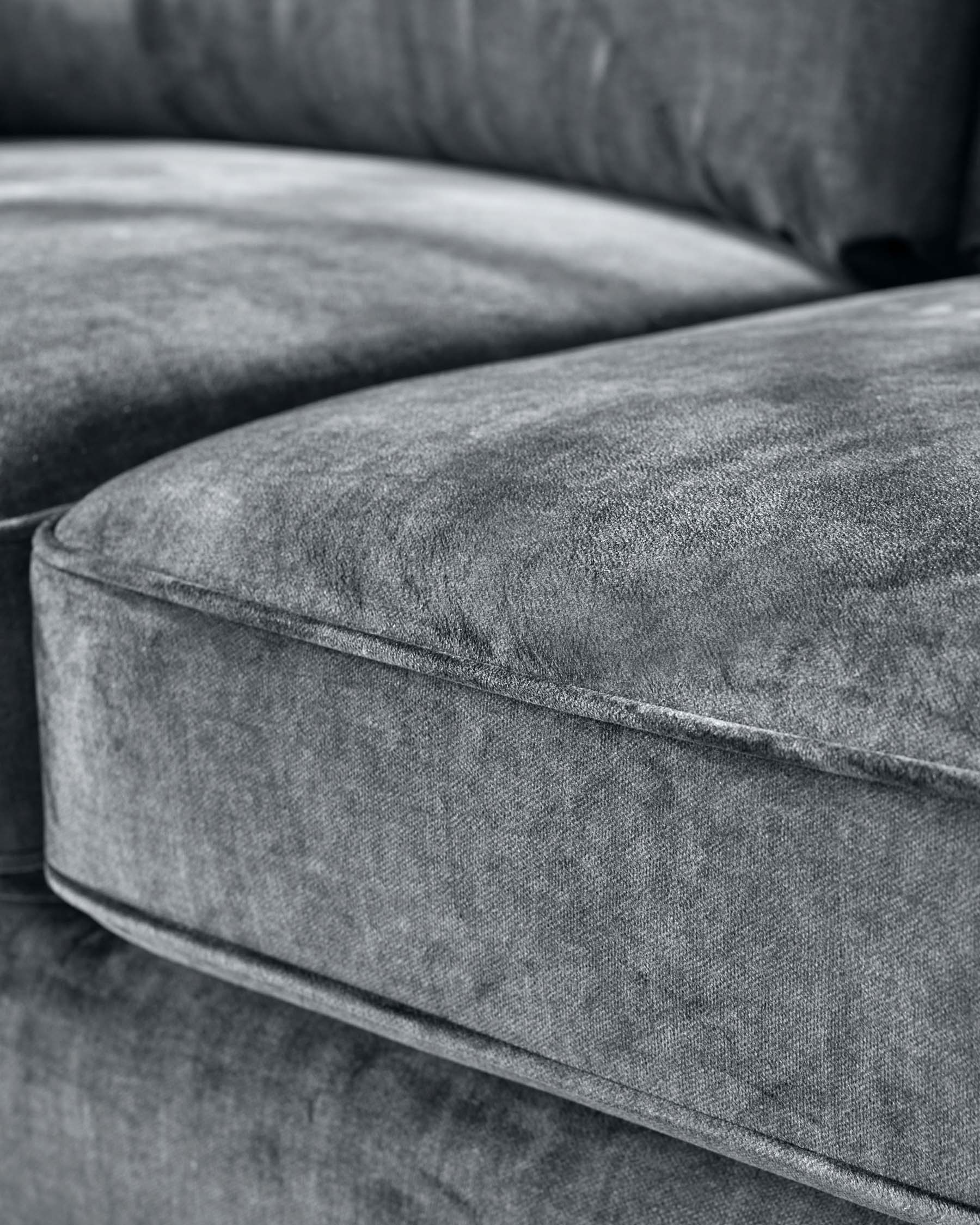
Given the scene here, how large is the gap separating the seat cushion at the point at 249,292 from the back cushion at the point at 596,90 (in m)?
0.05

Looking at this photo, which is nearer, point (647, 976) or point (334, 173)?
point (647, 976)

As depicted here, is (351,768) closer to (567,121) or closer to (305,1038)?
(305,1038)

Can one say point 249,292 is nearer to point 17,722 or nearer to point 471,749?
point 17,722

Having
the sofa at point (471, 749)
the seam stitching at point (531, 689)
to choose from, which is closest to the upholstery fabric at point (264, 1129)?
the sofa at point (471, 749)

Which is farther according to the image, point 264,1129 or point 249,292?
point 249,292

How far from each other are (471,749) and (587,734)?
42mm

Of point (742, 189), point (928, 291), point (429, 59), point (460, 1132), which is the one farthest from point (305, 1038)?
point (429, 59)

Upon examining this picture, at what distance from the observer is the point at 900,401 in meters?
0.53

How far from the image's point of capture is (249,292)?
2.51 ft

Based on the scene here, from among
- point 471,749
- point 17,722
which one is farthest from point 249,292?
point 471,749

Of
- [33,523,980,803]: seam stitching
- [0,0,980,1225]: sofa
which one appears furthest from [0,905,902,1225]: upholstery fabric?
[33,523,980,803]: seam stitching

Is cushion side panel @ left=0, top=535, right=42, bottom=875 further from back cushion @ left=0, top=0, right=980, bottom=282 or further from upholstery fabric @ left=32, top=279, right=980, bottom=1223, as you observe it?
back cushion @ left=0, top=0, right=980, bottom=282

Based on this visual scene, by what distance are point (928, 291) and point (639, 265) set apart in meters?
0.21

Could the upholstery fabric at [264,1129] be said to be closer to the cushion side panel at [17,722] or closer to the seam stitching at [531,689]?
the cushion side panel at [17,722]
